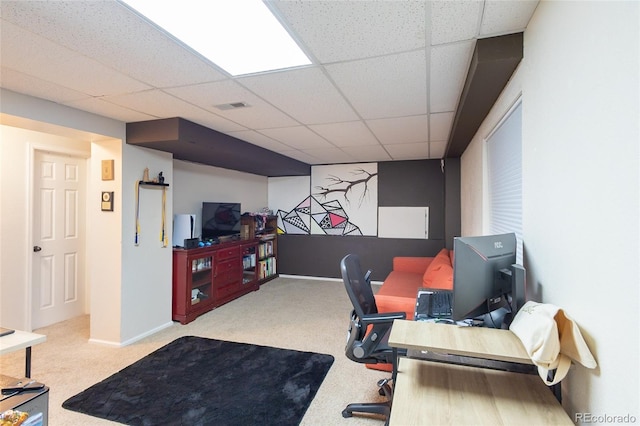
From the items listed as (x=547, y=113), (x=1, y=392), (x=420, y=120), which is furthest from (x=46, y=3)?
(x=420, y=120)

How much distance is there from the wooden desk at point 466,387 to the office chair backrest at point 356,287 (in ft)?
2.13

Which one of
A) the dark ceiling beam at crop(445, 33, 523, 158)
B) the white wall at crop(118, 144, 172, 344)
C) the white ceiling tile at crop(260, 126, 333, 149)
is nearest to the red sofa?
the dark ceiling beam at crop(445, 33, 523, 158)

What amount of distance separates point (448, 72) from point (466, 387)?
1787 mm

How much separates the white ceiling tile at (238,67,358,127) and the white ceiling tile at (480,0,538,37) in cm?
93

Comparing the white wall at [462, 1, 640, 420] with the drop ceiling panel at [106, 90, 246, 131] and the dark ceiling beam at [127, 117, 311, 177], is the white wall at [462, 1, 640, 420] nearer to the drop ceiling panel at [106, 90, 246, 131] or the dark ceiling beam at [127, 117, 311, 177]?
the drop ceiling panel at [106, 90, 246, 131]

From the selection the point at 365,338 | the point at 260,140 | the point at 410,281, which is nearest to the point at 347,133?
the point at 260,140

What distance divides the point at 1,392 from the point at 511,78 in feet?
10.8

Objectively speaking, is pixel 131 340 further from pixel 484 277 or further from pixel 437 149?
pixel 437 149

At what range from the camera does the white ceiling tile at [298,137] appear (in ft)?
10.9

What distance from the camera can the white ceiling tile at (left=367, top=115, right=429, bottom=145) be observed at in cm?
294

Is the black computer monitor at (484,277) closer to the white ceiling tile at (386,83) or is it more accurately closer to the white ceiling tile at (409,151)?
the white ceiling tile at (386,83)

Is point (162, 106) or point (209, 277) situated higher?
point (162, 106)

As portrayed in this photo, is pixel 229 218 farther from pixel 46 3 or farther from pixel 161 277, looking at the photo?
pixel 46 3

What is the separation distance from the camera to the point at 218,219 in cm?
457
